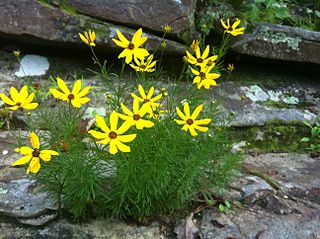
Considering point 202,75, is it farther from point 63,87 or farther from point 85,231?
point 85,231

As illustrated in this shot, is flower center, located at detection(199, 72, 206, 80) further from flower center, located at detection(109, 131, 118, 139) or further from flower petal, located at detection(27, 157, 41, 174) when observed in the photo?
flower petal, located at detection(27, 157, 41, 174)

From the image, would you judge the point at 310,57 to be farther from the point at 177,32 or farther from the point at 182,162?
the point at 182,162

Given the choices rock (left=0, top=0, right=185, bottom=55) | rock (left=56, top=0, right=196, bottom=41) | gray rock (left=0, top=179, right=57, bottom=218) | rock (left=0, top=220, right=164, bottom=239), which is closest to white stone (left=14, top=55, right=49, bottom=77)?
rock (left=0, top=0, right=185, bottom=55)

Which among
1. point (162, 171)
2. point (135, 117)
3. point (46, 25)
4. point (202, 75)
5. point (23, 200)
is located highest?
point (202, 75)

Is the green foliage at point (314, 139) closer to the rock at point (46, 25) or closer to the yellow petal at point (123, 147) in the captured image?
the rock at point (46, 25)

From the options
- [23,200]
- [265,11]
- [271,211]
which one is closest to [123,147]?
[23,200]

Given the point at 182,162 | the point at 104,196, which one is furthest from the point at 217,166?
the point at 104,196

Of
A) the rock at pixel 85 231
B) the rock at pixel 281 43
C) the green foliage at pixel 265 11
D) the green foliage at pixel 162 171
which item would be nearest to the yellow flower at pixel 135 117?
the green foliage at pixel 162 171
